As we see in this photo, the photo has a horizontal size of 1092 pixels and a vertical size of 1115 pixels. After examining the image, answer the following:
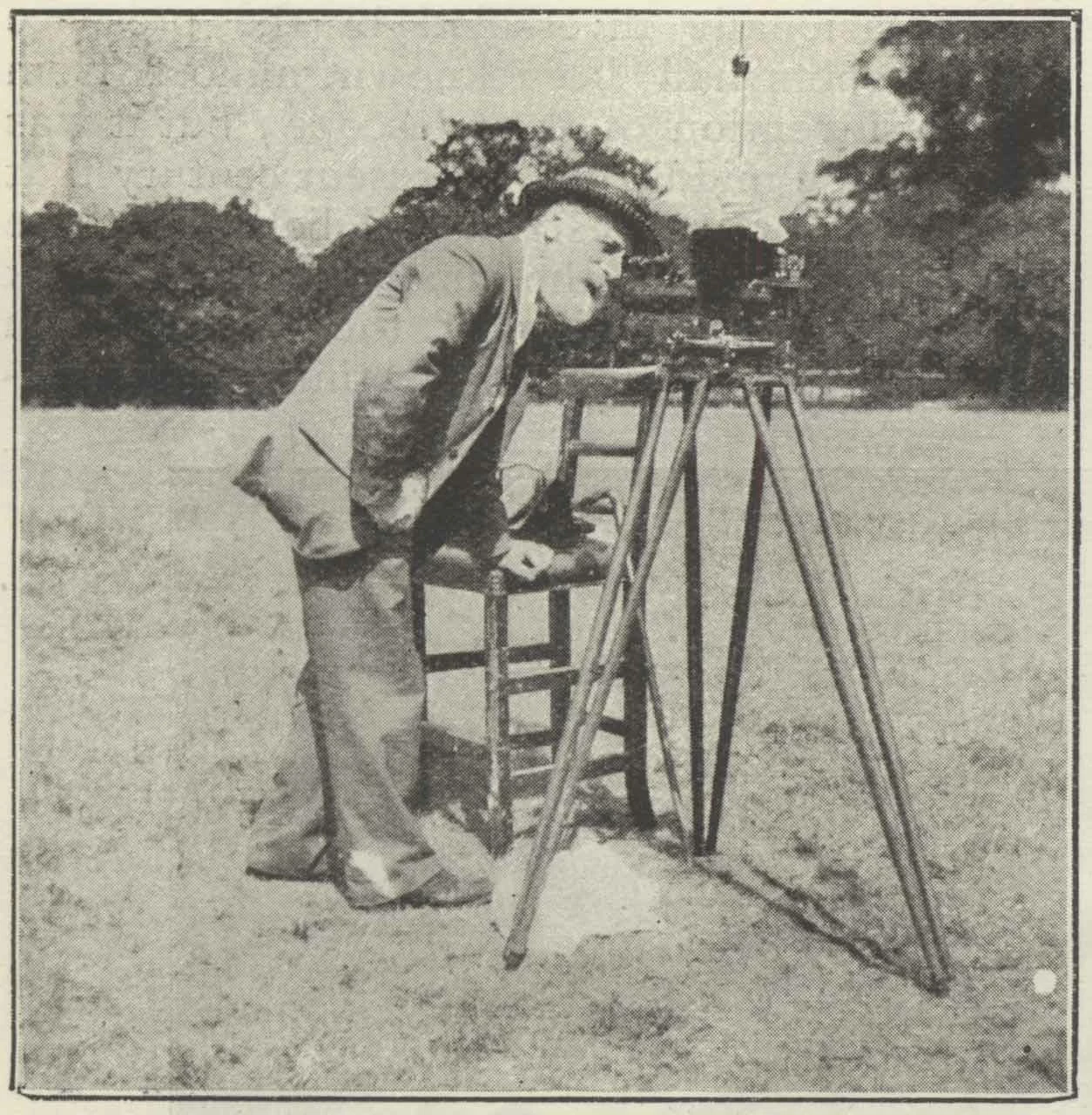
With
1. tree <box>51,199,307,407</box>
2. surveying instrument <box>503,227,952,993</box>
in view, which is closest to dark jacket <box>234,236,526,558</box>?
surveying instrument <box>503,227,952,993</box>

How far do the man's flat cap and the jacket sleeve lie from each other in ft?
1.04

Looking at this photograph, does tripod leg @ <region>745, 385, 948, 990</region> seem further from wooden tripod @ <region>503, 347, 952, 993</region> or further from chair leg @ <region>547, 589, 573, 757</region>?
chair leg @ <region>547, 589, 573, 757</region>

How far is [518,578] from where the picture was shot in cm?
364

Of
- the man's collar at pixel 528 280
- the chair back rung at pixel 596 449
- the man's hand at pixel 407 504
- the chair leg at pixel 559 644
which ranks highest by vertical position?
the man's collar at pixel 528 280

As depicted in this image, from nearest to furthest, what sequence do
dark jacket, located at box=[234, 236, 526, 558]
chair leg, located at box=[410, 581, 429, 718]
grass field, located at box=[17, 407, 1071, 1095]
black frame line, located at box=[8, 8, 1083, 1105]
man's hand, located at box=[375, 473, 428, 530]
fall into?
grass field, located at box=[17, 407, 1071, 1095]
dark jacket, located at box=[234, 236, 526, 558]
man's hand, located at box=[375, 473, 428, 530]
black frame line, located at box=[8, 8, 1083, 1105]
chair leg, located at box=[410, 581, 429, 718]

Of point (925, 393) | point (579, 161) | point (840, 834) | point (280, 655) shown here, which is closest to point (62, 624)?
point (280, 655)

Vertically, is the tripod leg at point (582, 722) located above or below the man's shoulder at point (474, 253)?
below

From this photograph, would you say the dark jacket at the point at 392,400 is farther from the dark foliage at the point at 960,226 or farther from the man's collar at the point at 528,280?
the dark foliage at the point at 960,226

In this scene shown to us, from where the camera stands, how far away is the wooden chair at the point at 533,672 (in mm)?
3648

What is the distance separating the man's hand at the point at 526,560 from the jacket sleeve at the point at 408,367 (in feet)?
1.25

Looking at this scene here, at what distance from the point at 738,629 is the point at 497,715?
28.3 inches

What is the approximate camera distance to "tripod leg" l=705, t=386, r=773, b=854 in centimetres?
353

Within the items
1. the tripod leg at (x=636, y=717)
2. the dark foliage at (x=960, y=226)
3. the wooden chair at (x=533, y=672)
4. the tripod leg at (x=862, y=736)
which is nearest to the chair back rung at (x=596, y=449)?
the wooden chair at (x=533, y=672)

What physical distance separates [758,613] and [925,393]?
28.1 ft
